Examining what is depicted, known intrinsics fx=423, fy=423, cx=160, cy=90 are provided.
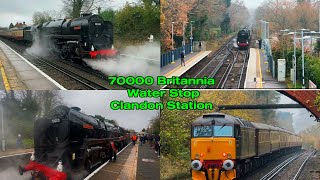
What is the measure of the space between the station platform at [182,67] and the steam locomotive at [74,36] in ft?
3.29

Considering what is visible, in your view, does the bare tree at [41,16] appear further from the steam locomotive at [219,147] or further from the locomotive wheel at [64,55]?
the steam locomotive at [219,147]

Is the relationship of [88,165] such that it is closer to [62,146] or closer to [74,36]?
[62,146]

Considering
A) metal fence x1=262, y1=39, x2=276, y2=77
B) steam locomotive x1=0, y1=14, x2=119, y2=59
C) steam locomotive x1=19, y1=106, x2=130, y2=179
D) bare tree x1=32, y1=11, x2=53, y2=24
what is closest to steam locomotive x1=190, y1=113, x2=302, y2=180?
metal fence x1=262, y1=39, x2=276, y2=77

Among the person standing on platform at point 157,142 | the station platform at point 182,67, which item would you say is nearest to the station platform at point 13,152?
the person standing on platform at point 157,142

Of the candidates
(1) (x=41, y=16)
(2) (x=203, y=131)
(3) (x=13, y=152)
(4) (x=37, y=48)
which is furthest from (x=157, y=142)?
(4) (x=37, y=48)

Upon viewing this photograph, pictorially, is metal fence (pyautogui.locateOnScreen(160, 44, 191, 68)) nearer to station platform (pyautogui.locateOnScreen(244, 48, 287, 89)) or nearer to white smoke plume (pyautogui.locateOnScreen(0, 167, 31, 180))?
station platform (pyautogui.locateOnScreen(244, 48, 287, 89))

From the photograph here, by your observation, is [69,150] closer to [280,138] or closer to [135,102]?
[135,102]

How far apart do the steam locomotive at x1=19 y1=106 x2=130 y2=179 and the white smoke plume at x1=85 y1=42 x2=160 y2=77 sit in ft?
2.73

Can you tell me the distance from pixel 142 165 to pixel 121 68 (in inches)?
58.0

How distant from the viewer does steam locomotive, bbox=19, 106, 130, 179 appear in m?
5.51

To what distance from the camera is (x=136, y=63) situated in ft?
20.8

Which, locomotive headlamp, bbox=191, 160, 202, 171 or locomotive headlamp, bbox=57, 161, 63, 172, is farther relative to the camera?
locomotive headlamp, bbox=191, 160, 202, 171

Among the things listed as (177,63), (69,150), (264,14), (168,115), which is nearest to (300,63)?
(264,14)

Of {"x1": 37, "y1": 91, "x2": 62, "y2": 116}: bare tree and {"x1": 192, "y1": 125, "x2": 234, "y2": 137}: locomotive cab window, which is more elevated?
{"x1": 37, "y1": 91, "x2": 62, "y2": 116}: bare tree
